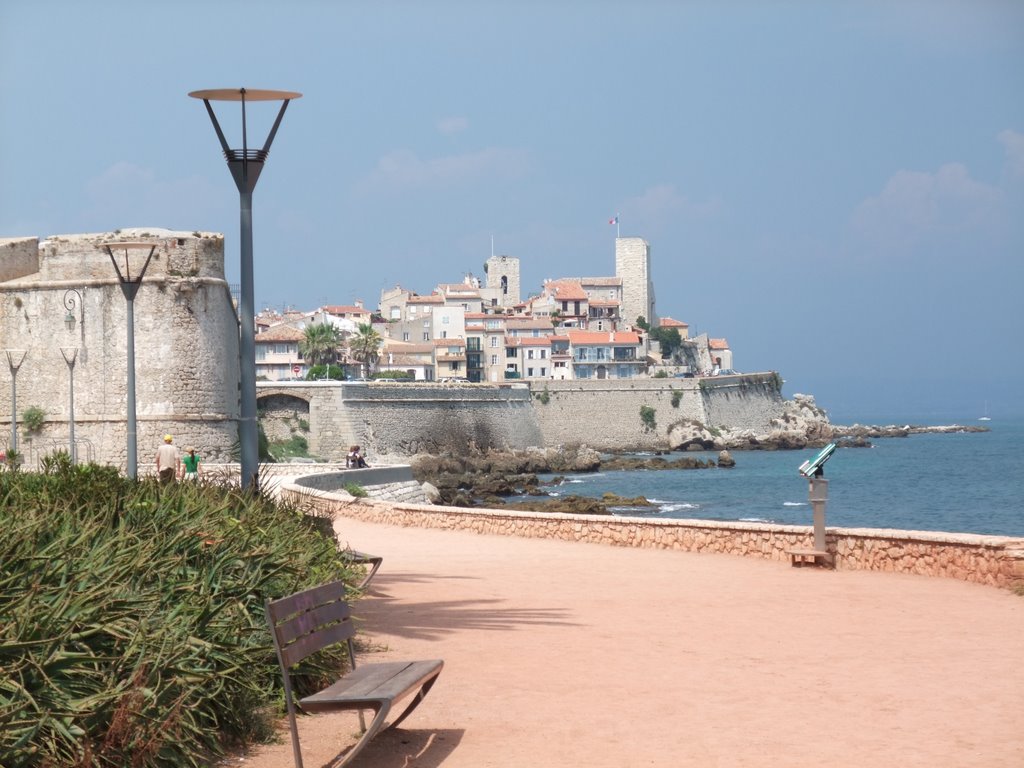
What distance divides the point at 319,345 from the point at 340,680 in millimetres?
75533

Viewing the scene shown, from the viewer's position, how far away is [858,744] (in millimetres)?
5594

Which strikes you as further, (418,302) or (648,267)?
(648,267)

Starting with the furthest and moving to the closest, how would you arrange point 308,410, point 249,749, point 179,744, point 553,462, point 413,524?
point 553,462, point 308,410, point 413,524, point 249,749, point 179,744

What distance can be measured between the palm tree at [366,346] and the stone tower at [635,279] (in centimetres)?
3698

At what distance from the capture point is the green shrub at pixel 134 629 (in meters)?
4.70

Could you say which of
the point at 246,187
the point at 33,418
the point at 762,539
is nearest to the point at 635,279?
the point at 33,418

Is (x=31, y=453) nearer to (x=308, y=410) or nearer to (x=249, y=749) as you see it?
(x=249, y=749)

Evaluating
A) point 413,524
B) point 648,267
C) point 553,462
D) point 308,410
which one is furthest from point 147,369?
point 648,267

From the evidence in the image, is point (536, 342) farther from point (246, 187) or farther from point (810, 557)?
point (246, 187)

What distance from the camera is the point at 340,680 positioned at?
543 centimetres

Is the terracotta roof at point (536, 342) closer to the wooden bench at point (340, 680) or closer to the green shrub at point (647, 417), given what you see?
the green shrub at point (647, 417)

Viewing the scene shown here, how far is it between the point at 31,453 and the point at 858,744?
23.7 metres

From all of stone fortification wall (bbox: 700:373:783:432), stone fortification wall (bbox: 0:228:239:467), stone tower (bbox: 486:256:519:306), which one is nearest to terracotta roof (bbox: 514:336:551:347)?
stone fortification wall (bbox: 700:373:783:432)

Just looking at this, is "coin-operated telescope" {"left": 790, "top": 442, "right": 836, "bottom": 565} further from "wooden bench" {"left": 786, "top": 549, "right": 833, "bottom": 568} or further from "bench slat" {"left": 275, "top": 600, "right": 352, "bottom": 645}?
"bench slat" {"left": 275, "top": 600, "right": 352, "bottom": 645}
